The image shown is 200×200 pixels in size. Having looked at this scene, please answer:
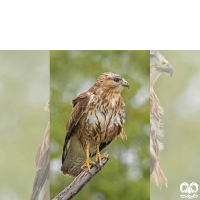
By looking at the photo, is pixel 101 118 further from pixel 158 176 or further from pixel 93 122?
pixel 158 176

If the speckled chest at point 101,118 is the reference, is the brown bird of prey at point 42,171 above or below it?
below

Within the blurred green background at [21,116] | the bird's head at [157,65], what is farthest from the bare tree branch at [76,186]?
the bird's head at [157,65]

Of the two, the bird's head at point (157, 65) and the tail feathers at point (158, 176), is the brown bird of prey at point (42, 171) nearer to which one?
the tail feathers at point (158, 176)

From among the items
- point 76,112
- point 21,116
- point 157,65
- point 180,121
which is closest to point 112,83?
point 76,112

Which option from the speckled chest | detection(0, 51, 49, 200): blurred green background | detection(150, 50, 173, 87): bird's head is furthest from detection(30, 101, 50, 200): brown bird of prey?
detection(150, 50, 173, 87): bird's head

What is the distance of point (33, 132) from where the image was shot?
4.38 m

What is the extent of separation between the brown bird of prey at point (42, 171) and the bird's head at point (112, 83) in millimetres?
990

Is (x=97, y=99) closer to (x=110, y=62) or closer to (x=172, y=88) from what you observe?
(x=110, y=62)

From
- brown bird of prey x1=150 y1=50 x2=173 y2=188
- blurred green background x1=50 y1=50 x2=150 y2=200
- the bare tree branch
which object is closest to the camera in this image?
the bare tree branch

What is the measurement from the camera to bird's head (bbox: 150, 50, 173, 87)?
4.46m

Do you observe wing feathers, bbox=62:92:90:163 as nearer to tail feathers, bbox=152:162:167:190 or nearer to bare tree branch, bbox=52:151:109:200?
bare tree branch, bbox=52:151:109:200

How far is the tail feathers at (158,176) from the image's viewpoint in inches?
174

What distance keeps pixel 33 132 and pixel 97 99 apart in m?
1.09

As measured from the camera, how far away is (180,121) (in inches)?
178
